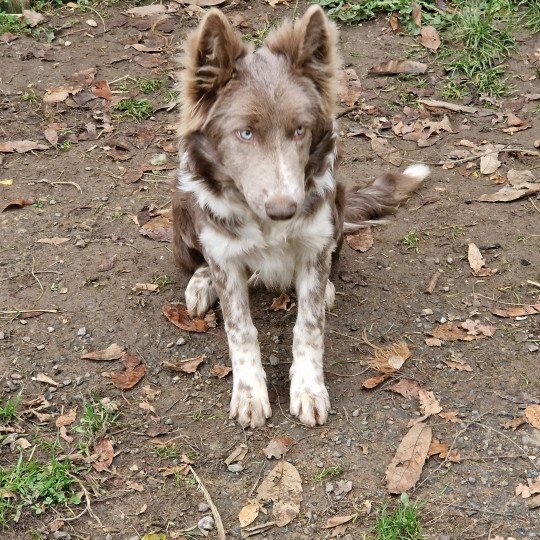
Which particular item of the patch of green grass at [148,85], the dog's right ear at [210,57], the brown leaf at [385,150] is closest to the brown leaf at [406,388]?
the dog's right ear at [210,57]

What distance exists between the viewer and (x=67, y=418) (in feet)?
14.8

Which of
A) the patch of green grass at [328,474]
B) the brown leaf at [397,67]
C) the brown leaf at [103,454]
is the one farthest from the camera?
the brown leaf at [397,67]

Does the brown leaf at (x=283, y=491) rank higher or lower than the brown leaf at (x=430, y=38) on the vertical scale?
lower

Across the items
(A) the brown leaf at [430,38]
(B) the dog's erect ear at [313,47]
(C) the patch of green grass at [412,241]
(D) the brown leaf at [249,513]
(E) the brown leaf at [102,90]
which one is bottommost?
(C) the patch of green grass at [412,241]

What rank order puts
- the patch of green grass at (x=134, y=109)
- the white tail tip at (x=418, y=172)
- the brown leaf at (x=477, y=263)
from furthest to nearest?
the patch of green grass at (x=134, y=109) < the white tail tip at (x=418, y=172) < the brown leaf at (x=477, y=263)

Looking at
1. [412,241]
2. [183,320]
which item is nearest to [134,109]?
[183,320]

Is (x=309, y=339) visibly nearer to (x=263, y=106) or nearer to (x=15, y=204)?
(x=263, y=106)

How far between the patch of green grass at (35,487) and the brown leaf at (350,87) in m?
4.40

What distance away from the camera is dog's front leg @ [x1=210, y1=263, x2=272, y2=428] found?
443 cm

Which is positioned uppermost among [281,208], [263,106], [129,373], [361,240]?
[263,106]

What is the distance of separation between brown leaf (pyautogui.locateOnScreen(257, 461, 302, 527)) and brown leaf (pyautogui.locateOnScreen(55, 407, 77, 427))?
1.10 meters

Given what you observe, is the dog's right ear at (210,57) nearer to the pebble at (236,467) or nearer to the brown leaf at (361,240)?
the pebble at (236,467)

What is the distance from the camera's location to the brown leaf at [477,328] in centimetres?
494

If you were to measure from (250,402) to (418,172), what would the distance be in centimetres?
261
